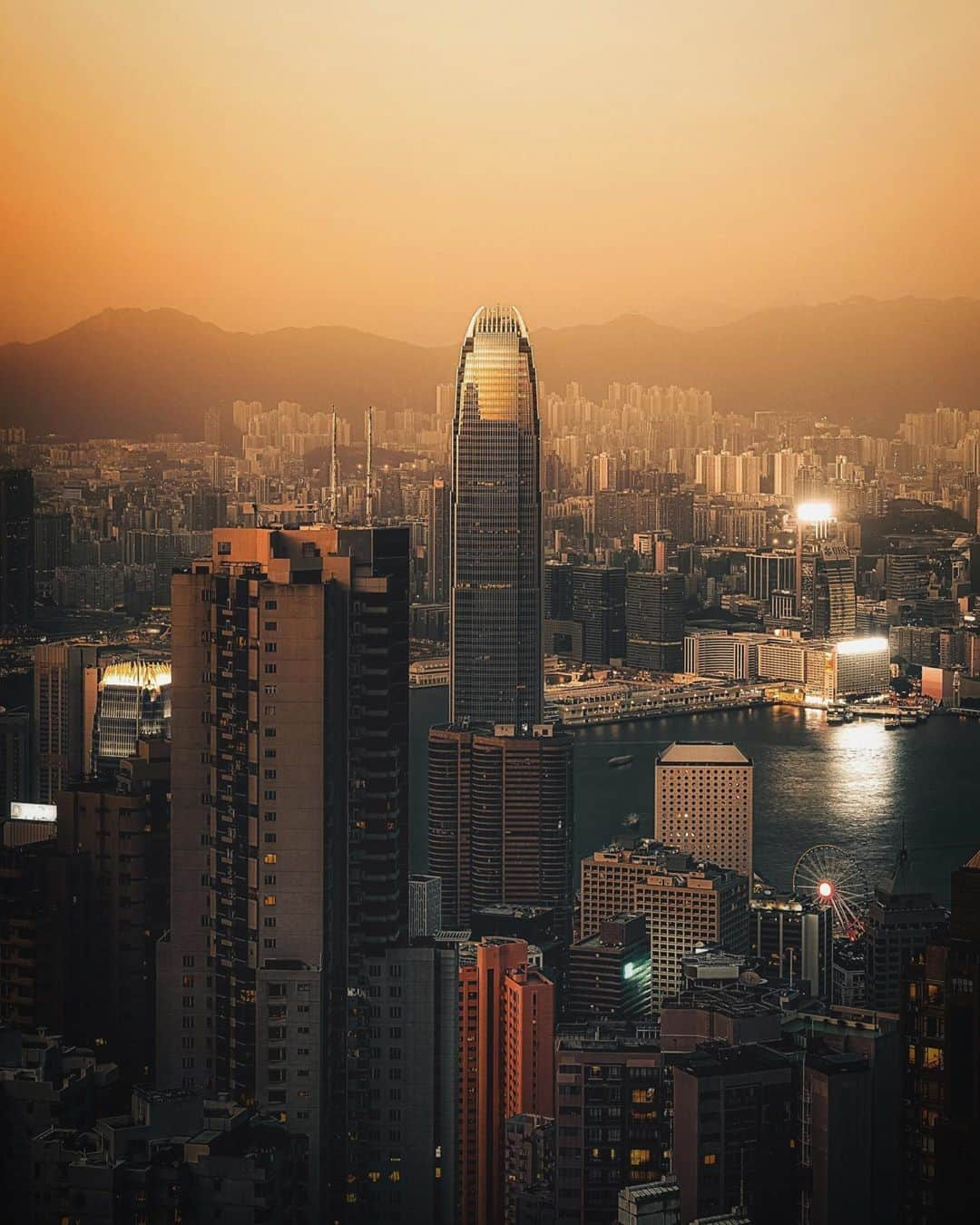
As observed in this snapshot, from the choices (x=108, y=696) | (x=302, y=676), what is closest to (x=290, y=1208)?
(x=302, y=676)

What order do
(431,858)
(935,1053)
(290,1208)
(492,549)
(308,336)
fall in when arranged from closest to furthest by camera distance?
(935,1053) < (290,1208) < (308,336) < (431,858) < (492,549)

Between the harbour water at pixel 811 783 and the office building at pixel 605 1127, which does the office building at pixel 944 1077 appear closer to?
the office building at pixel 605 1127

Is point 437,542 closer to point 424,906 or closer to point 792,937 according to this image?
point 792,937

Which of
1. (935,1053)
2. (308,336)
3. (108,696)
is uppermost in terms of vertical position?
(308,336)

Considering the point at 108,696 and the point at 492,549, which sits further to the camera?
the point at 492,549

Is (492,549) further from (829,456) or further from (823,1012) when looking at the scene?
(823,1012)

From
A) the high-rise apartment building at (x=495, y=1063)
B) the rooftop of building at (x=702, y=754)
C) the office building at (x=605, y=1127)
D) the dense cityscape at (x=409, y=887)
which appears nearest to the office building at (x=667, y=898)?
the dense cityscape at (x=409, y=887)

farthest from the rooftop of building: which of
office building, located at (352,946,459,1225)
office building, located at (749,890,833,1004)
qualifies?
office building, located at (352,946,459,1225)
